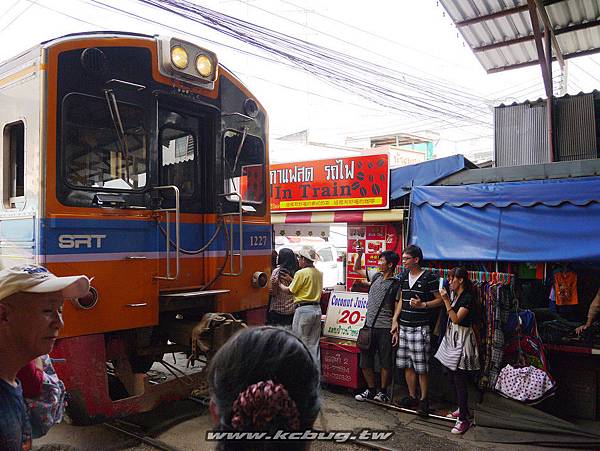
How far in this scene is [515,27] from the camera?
712cm

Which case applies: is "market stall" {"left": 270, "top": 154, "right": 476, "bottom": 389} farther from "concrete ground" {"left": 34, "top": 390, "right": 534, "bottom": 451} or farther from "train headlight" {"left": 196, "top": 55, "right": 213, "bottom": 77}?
"train headlight" {"left": 196, "top": 55, "right": 213, "bottom": 77}

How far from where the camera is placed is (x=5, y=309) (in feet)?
5.22

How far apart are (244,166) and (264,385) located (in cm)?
440

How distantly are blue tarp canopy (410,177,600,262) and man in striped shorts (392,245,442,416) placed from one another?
3.33 feet

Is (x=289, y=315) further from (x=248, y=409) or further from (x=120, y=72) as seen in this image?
(x=248, y=409)

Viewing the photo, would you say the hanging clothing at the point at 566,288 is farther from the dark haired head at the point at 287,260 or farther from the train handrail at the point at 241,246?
the train handrail at the point at 241,246

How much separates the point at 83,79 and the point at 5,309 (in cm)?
297

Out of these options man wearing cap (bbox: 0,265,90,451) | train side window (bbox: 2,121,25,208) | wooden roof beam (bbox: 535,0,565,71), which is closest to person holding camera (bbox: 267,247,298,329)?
train side window (bbox: 2,121,25,208)

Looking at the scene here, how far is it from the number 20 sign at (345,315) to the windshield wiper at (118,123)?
11.0ft

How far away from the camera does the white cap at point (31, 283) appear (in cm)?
158

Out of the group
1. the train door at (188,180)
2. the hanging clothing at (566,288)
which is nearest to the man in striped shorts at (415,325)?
the hanging clothing at (566,288)

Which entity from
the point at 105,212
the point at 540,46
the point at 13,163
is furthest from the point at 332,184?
the point at 13,163

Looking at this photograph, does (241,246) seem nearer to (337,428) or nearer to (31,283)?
(337,428)

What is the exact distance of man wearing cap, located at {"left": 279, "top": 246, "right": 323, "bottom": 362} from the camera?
5770 millimetres
